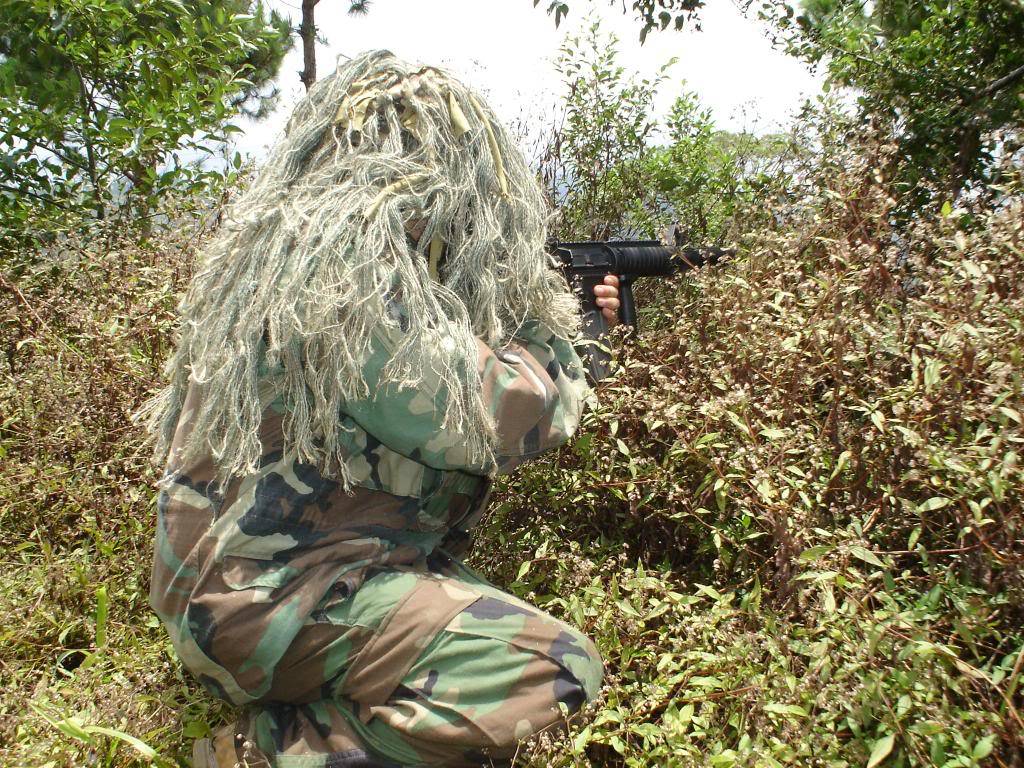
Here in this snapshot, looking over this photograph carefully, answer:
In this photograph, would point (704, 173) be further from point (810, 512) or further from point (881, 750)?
point (881, 750)

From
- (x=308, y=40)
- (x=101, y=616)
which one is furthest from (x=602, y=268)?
(x=308, y=40)

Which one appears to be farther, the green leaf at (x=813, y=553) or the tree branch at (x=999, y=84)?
the tree branch at (x=999, y=84)

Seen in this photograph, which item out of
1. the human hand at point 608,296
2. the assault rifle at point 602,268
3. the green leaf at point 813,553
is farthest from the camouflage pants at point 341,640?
the human hand at point 608,296

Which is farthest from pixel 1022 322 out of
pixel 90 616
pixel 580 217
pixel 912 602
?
pixel 90 616

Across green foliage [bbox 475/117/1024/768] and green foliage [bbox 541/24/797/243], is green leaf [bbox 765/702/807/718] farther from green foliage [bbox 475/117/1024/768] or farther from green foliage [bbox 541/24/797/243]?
green foliage [bbox 541/24/797/243]

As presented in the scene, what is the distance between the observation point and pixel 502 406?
1900 millimetres

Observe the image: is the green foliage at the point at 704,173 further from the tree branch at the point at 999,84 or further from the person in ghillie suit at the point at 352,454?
the person in ghillie suit at the point at 352,454

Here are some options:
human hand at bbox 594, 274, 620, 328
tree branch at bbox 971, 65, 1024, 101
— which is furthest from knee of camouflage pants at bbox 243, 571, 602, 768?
tree branch at bbox 971, 65, 1024, 101

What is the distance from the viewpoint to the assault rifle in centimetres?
267

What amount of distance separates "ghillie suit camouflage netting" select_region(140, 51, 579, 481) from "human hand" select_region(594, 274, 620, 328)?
0.57 meters

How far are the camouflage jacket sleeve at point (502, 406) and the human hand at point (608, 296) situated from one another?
478 millimetres

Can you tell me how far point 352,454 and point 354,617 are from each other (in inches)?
13.9

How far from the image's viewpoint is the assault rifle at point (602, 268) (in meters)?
2.67

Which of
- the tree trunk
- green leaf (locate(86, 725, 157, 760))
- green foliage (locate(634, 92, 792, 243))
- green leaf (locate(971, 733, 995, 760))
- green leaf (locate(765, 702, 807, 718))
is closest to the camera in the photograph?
green leaf (locate(971, 733, 995, 760))
